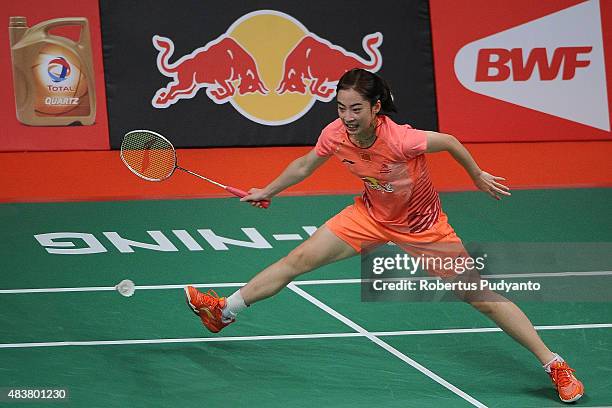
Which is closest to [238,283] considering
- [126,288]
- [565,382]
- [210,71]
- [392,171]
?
[126,288]

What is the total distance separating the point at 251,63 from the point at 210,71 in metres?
0.38

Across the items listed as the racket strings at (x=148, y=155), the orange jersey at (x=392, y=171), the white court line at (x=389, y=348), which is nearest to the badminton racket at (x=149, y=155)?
the racket strings at (x=148, y=155)

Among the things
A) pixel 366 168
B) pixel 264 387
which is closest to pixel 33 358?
pixel 264 387

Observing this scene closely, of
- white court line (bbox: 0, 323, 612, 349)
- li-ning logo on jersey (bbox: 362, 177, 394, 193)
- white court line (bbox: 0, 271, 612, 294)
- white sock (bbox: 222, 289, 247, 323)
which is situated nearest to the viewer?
li-ning logo on jersey (bbox: 362, 177, 394, 193)

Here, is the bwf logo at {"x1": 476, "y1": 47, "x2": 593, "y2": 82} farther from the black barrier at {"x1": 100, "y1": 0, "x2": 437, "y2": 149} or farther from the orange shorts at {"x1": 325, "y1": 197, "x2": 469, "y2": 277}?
the orange shorts at {"x1": 325, "y1": 197, "x2": 469, "y2": 277}

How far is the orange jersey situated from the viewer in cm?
498

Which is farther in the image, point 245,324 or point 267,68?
point 267,68

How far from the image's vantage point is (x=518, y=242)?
23.9ft

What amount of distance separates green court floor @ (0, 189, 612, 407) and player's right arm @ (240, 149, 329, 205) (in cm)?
87

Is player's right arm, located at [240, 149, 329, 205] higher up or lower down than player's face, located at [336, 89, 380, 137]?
lower down

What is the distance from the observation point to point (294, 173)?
5312 millimetres

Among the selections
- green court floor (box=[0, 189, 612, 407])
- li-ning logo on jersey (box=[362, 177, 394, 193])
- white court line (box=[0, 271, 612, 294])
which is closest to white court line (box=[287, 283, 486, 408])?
green court floor (box=[0, 189, 612, 407])

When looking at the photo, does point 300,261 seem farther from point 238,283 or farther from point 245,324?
point 238,283

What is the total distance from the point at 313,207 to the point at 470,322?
2267 millimetres
